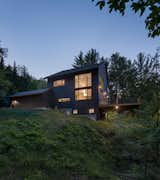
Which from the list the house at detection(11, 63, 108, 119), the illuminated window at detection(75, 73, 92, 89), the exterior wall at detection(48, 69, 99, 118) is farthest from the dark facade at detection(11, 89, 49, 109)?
the illuminated window at detection(75, 73, 92, 89)

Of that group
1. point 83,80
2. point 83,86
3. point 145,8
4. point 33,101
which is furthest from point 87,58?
point 145,8

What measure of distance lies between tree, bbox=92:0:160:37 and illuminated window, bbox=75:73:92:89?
76.4ft

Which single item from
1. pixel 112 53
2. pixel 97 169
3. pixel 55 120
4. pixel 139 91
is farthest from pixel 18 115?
pixel 112 53

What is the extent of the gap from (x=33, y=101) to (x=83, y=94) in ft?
27.0

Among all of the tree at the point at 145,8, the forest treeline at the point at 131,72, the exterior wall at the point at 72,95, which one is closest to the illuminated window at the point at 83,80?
the exterior wall at the point at 72,95

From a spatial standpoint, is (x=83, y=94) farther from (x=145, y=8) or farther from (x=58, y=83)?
(x=145, y=8)

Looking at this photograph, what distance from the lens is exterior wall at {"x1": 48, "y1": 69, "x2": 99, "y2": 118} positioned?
25.4m

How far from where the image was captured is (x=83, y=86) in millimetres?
26500

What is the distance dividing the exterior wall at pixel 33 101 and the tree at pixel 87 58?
→ 23713mm

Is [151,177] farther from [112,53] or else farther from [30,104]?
[112,53]

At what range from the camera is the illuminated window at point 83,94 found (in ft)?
Result: 85.1

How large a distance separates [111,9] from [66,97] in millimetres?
24879

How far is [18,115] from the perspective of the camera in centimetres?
1262

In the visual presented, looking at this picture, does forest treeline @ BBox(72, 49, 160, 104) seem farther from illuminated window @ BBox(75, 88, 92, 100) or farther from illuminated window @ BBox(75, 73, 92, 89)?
illuminated window @ BBox(75, 88, 92, 100)
